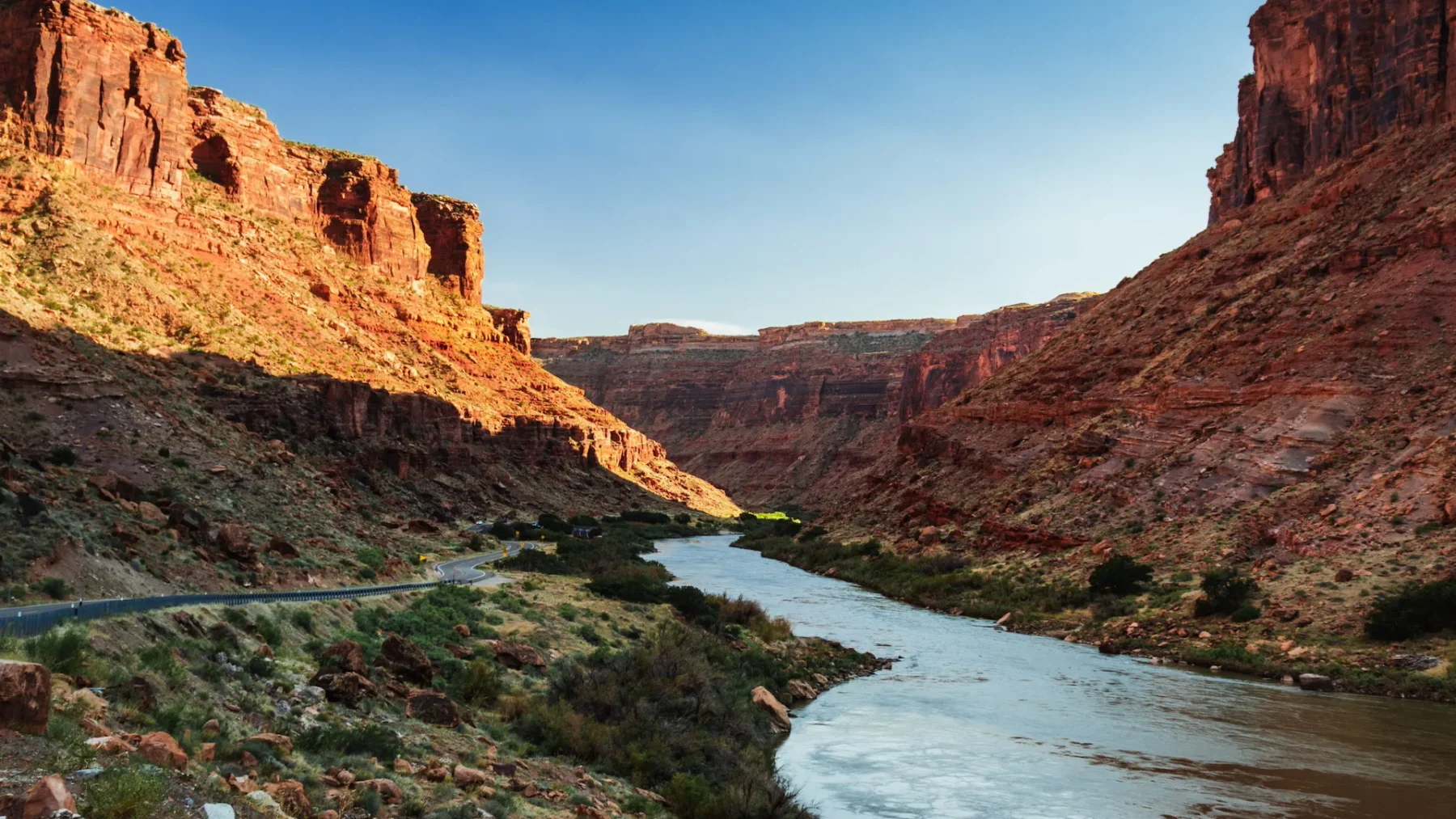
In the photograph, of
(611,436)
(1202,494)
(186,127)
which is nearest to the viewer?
(1202,494)

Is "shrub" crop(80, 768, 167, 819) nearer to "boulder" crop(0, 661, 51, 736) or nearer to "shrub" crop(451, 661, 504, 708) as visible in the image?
"boulder" crop(0, 661, 51, 736)

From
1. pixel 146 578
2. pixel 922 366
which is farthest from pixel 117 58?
pixel 922 366

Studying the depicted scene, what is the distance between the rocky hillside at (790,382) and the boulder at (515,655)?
344 ft

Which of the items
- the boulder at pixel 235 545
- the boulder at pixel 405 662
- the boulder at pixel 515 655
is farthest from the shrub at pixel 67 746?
the boulder at pixel 235 545

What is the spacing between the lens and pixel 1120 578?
32.3 meters

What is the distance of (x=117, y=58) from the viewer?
178ft

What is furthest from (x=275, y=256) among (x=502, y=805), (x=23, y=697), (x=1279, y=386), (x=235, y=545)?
→ (x=23, y=697)

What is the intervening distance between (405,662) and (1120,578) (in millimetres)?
24230

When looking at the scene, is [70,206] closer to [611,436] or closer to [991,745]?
[991,745]

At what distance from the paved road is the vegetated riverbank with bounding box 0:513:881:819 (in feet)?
21.7

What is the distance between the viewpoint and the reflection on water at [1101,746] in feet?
49.9

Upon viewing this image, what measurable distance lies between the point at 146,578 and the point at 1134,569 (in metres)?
27.8

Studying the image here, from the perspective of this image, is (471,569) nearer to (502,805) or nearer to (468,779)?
(468,779)

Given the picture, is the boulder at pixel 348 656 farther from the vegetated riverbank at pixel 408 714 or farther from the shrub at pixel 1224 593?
the shrub at pixel 1224 593
